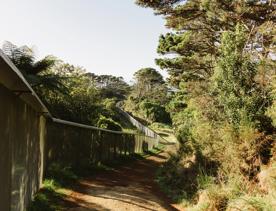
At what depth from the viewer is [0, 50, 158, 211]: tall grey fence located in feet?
15.7

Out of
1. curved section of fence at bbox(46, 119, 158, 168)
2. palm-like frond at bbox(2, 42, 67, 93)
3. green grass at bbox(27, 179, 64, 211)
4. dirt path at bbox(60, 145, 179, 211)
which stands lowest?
dirt path at bbox(60, 145, 179, 211)

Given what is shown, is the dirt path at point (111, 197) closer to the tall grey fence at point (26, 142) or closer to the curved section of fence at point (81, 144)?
the tall grey fence at point (26, 142)

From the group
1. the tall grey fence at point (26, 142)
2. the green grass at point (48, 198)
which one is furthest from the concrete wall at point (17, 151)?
the green grass at point (48, 198)

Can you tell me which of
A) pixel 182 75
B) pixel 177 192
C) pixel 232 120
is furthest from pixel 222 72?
pixel 182 75

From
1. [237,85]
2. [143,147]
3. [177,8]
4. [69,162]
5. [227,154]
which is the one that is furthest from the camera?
[143,147]

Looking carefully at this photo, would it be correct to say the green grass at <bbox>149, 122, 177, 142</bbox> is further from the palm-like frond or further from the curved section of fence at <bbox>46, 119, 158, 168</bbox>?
the palm-like frond

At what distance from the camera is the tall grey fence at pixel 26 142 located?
4.80m

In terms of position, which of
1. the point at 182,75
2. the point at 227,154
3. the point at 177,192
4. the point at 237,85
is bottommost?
the point at 177,192

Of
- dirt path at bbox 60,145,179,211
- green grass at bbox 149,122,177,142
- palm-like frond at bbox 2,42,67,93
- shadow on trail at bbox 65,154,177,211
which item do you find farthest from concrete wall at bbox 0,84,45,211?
green grass at bbox 149,122,177,142

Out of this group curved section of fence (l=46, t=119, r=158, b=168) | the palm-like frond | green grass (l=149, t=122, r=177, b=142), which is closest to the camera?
curved section of fence (l=46, t=119, r=158, b=168)

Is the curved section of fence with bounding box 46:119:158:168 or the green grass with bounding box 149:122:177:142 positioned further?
the green grass with bounding box 149:122:177:142

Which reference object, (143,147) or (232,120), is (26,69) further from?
(143,147)

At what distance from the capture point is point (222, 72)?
12891 mm

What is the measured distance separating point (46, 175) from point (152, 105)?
52.5m
